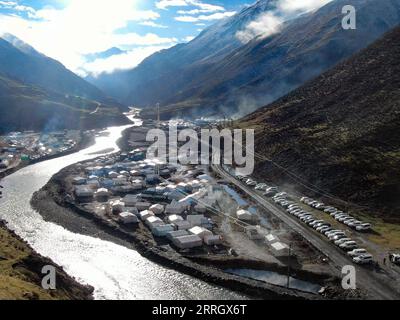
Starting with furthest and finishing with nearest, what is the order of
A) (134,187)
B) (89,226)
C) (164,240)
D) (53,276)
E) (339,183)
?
1. (134,187)
2. (339,183)
3. (89,226)
4. (164,240)
5. (53,276)

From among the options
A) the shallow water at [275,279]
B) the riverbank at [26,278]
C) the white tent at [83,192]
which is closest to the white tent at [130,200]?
the white tent at [83,192]

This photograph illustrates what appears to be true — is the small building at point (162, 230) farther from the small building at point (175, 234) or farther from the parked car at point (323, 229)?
the parked car at point (323, 229)

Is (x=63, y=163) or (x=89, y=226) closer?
(x=89, y=226)

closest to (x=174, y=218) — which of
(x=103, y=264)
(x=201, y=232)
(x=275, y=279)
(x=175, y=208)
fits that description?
(x=175, y=208)

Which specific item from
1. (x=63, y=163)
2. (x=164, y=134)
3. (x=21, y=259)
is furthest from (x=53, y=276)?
(x=164, y=134)
